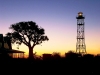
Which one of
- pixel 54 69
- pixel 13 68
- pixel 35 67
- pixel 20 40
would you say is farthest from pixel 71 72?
pixel 20 40

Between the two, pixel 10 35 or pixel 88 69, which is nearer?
pixel 88 69

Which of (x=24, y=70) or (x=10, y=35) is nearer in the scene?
(x=24, y=70)

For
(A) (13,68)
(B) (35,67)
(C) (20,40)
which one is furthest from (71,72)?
(C) (20,40)

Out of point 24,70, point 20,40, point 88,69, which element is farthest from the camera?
point 20,40

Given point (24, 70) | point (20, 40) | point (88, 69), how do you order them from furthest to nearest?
point (20, 40)
point (88, 69)
point (24, 70)

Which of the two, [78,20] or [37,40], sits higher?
[78,20]

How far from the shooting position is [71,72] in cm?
1554

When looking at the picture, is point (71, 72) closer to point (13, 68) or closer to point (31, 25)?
point (13, 68)

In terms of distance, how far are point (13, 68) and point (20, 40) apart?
129 feet

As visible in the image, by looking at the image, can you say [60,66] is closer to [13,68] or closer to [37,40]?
[13,68]

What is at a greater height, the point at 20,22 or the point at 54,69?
the point at 20,22

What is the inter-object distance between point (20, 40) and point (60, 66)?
38394mm

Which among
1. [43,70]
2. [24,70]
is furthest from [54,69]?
[24,70]

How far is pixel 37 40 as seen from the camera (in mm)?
55688
